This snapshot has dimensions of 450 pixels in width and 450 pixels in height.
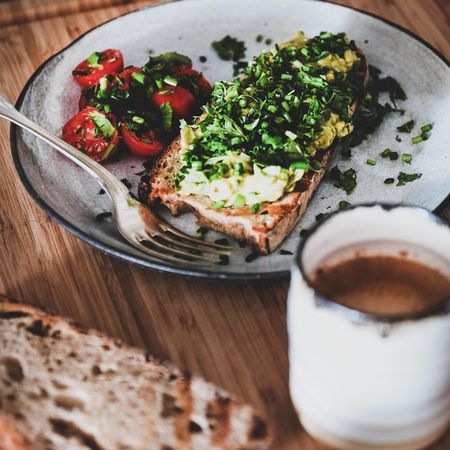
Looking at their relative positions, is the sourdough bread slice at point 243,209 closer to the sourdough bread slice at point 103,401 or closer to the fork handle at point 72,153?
the fork handle at point 72,153

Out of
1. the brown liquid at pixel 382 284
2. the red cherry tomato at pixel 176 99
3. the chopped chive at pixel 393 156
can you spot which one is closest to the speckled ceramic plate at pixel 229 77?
the chopped chive at pixel 393 156

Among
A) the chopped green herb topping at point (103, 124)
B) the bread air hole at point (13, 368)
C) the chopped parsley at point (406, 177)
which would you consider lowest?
the bread air hole at point (13, 368)

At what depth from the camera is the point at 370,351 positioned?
129cm

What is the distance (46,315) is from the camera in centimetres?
185

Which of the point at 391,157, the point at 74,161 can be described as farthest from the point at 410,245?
the point at 74,161

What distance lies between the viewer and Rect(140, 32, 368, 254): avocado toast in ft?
6.66

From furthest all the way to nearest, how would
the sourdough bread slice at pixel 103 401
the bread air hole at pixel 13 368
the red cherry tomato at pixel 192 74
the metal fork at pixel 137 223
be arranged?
the red cherry tomato at pixel 192 74 < the metal fork at pixel 137 223 < the bread air hole at pixel 13 368 < the sourdough bread slice at pixel 103 401

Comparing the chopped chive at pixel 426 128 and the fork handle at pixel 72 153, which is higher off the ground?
the chopped chive at pixel 426 128

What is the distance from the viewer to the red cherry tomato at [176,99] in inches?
95.2

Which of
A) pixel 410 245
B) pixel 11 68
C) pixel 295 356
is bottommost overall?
pixel 11 68

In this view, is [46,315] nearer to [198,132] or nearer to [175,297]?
[175,297]

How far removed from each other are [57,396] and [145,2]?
6.86 ft

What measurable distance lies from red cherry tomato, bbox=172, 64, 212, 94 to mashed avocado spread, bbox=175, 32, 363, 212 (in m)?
0.18

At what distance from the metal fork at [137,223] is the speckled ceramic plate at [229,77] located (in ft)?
0.15
